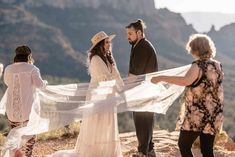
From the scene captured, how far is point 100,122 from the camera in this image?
21.5 feet

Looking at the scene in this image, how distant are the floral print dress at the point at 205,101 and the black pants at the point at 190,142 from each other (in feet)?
0.15

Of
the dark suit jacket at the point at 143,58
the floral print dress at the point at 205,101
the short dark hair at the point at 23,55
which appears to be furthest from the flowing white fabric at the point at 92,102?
the floral print dress at the point at 205,101

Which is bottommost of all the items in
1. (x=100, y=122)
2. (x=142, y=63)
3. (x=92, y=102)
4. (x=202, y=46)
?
(x=100, y=122)

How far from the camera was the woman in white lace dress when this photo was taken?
6.18 meters

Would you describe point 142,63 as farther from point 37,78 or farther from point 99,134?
point 37,78

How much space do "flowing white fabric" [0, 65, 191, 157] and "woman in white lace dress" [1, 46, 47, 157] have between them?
4.5 inches

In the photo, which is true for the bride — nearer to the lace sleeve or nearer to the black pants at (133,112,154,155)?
the black pants at (133,112,154,155)

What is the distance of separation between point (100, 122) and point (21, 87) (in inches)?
42.5

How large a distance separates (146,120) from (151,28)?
12539 centimetres

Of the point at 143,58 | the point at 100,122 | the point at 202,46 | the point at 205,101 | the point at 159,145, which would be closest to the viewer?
the point at 202,46

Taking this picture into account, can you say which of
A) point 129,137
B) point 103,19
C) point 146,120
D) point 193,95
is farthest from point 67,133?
point 103,19

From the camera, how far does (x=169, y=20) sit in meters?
156

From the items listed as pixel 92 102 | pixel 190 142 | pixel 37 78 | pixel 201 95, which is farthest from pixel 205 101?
pixel 37 78

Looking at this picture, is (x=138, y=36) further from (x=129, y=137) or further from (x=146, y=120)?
(x=129, y=137)
